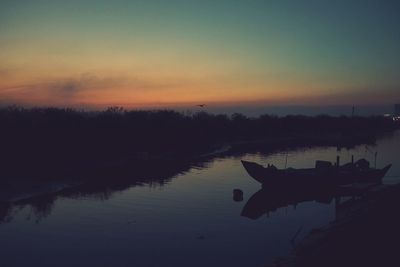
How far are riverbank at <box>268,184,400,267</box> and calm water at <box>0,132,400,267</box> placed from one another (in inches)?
96.1

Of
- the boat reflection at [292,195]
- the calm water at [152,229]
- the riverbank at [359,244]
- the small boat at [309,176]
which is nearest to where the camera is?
the riverbank at [359,244]

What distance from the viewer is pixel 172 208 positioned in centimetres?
2916

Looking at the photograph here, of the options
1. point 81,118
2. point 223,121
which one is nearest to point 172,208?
point 81,118

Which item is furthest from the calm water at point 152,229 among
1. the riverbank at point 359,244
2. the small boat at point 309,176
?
the riverbank at point 359,244

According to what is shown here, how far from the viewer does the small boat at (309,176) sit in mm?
36156

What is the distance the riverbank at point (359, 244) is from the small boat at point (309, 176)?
14.7 metres

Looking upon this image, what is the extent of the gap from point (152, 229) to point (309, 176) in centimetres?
1837

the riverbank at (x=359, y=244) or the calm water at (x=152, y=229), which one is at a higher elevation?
the riverbank at (x=359, y=244)

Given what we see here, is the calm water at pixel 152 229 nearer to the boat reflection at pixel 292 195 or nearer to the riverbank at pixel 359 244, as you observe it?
the boat reflection at pixel 292 195

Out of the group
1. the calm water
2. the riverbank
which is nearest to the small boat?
the calm water

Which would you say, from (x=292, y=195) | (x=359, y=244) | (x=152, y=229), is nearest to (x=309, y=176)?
(x=292, y=195)

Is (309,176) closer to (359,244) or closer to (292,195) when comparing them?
(292,195)

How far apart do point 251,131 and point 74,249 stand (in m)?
89.6

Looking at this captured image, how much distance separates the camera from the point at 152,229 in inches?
923
